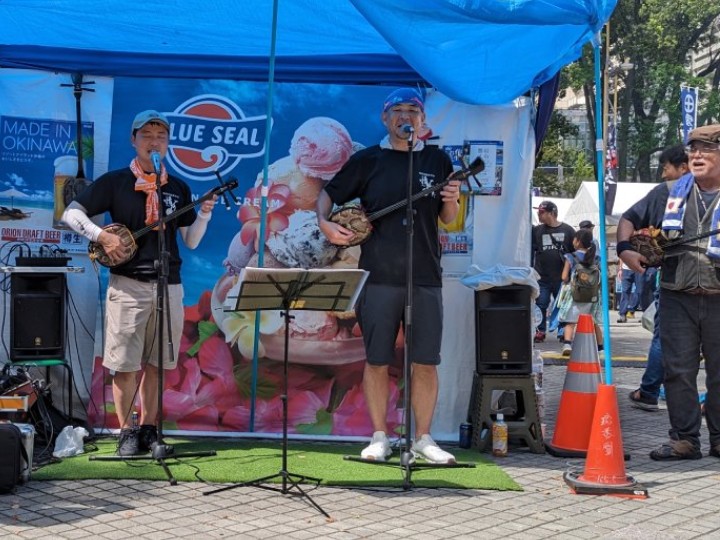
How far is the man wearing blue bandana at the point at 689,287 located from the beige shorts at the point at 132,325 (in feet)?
9.82

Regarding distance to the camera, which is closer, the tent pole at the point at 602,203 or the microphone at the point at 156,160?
the tent pole at the point at 602,203

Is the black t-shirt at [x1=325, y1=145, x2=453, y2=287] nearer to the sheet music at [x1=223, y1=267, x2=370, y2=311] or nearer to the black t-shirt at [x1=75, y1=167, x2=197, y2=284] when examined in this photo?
the sheet music at [x1=223, y1=267, x2=370, y2=311]

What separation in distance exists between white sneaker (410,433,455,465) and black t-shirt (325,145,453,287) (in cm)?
98

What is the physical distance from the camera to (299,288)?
5.00 metres

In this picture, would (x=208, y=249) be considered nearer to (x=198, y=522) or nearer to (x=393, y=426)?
(x=393, y=426)

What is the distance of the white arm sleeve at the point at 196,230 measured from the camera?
615 cm

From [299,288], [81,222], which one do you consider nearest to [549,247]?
[81,222]

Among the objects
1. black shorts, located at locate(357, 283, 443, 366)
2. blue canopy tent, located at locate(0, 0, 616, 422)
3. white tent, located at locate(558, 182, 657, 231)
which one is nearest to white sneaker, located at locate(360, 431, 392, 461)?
black shorts, located at locate(357, 283, 443, 366)

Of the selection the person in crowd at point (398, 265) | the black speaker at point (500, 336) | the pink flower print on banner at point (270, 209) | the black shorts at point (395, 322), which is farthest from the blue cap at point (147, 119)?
the black speaker at point (500, 336)

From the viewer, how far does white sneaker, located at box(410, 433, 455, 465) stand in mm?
5789

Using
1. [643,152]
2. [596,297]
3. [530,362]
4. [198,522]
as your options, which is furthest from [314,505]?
[643,152]

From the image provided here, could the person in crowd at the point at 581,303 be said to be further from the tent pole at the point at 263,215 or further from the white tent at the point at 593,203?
A: the white tent at the point at 593,203

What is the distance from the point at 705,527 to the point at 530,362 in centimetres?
194

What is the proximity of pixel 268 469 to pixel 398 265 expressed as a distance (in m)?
1.45
